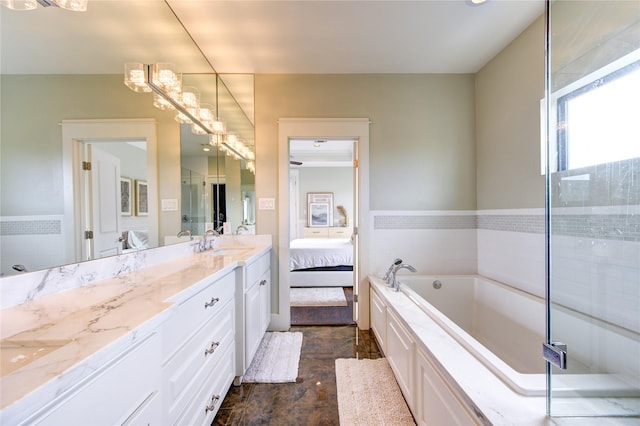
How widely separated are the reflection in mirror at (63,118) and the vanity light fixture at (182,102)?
58 millimetres

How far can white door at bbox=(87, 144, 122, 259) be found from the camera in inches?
46.4

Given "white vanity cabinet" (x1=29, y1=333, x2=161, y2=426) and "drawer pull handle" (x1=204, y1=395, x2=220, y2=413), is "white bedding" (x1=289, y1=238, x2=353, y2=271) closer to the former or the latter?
"drawer pull handle" (x1=204, y1=395, x2=220, y2=413)

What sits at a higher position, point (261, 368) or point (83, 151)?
point (83, 151)

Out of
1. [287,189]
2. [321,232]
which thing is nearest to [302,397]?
[287,189]

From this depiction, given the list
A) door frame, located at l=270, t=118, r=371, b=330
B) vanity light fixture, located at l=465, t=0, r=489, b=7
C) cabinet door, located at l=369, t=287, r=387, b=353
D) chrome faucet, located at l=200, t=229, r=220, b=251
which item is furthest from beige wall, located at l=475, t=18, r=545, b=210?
chrome faucet, located at l=200, t=229, r=220, b=251

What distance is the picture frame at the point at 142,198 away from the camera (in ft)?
4.69

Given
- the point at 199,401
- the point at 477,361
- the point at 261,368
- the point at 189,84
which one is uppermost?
the point at 189,84

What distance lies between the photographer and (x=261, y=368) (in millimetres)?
1954

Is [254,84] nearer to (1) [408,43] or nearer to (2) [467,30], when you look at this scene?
(1) [408,43]

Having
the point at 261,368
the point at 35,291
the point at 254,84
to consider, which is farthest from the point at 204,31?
→ the point at 261,368

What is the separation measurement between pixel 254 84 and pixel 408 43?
4.85ft

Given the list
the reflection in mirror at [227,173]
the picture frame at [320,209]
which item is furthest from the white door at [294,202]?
the reflection in mirror at [227,173]

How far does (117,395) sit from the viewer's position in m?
0.66

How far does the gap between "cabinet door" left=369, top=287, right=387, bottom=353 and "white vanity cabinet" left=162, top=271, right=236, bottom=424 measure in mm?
1168
